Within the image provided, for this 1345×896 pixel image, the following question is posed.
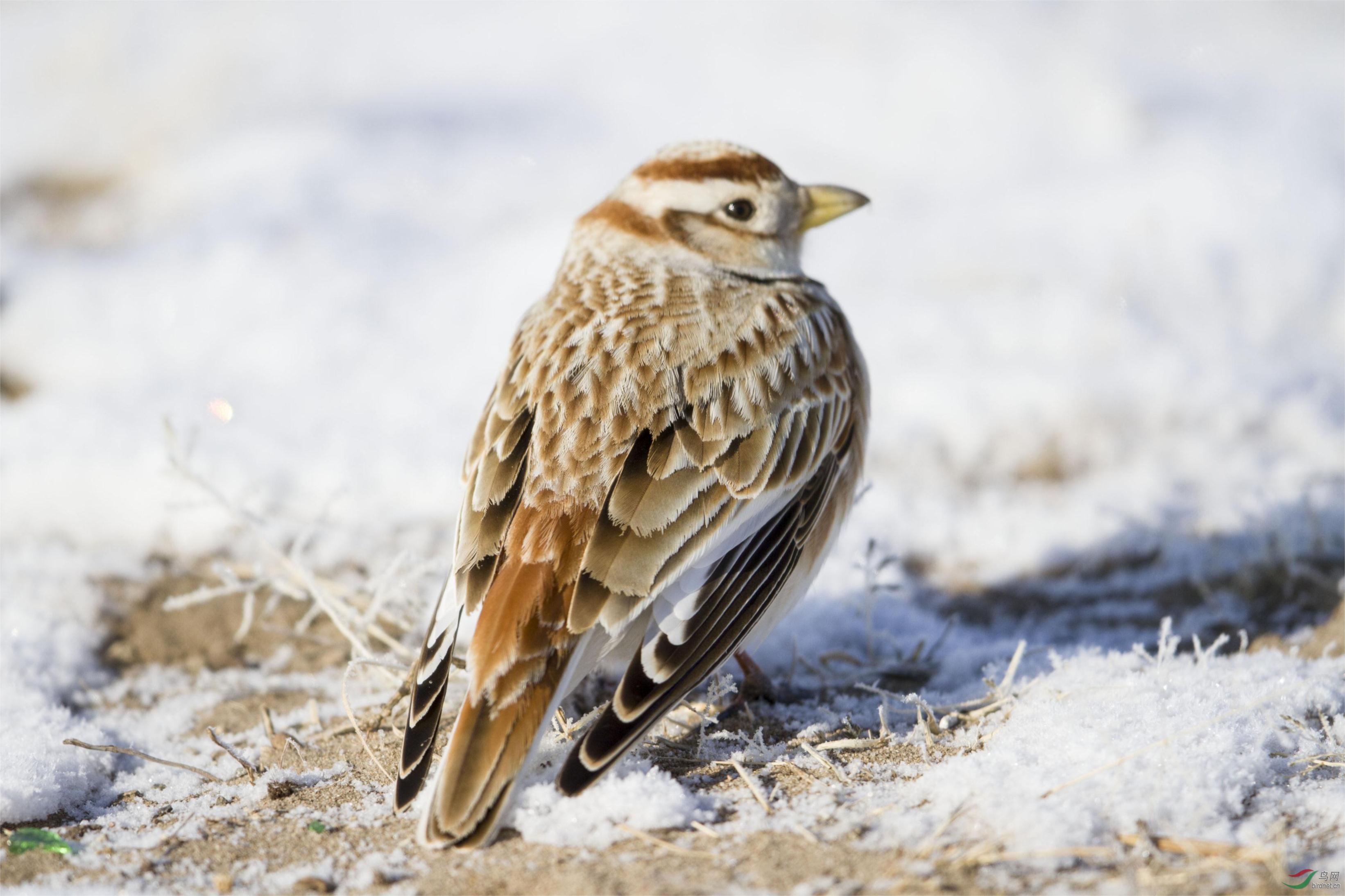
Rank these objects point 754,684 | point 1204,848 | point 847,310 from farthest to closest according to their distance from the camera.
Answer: point 847,310 < point 754,684 < point 1204,848

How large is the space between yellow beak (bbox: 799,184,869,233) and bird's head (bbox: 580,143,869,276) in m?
0.09

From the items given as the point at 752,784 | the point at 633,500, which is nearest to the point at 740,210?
the point at 633,500

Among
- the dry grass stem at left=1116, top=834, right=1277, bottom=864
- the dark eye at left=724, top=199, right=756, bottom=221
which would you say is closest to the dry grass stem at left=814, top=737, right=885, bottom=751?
the dry grass stem at left=1116, top=834, right=1277, bottom=864

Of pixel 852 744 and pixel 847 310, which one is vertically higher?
pixel 847 310

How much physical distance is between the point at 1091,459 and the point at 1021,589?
134 cm

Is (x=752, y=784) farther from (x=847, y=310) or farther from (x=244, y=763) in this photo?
(x=847, y=310)

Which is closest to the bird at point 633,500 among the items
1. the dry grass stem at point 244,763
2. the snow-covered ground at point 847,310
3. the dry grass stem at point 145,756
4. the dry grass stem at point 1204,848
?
the snow-covered ground at point 847,310

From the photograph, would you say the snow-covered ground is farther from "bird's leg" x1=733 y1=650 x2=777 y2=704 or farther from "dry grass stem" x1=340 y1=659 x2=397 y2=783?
"dry grass stem" x1=340 y1=659 x2=397 y2=783

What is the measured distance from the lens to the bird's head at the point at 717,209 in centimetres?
437

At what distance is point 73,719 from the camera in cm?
372

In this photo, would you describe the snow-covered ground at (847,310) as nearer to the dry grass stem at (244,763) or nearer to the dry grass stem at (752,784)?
the dry grass stem at (752,784)

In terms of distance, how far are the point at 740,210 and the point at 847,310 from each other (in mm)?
3056

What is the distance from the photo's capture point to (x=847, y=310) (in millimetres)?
7328

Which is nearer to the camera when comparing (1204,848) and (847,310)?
(1204,848)
